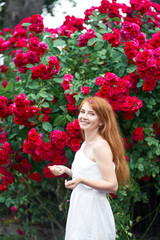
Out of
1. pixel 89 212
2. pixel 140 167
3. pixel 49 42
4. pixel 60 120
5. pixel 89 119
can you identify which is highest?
pixel 49 42

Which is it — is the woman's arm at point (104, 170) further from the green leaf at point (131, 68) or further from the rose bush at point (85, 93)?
the green leaf at point (131, 68)

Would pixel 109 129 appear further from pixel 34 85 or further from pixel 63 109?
pixel 34 85

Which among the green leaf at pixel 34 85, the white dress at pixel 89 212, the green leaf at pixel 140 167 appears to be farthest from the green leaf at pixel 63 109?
the white dress at pixel 89 212

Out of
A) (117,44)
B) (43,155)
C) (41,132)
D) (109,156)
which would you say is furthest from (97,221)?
(117,44)

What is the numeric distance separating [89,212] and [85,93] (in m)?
1.09

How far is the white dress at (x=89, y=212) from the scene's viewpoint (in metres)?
1.95

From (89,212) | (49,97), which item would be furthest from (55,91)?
(89,212)

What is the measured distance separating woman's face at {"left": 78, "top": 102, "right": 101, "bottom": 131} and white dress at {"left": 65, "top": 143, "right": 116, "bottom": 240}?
172 millimetres

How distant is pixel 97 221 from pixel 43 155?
868 mm

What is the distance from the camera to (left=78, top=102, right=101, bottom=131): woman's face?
2.01 metres

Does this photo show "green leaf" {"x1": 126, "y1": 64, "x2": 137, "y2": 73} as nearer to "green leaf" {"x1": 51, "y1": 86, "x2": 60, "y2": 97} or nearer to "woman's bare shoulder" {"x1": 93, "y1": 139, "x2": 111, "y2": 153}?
"green leaf" {"x1": 51, "y1": 86, "x2": 60, "y2": 97}

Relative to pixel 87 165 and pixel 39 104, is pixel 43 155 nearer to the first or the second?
pixel 39 104

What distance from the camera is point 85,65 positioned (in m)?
3.33

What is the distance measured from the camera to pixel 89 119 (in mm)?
2000
